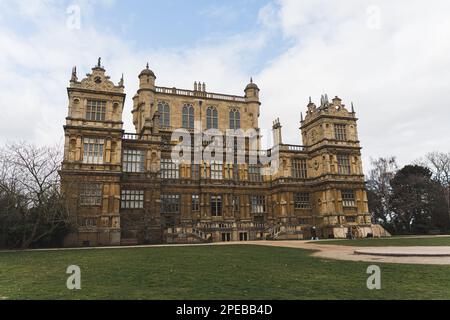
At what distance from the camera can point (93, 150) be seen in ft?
126

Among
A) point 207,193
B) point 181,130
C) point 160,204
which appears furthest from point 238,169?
point 160,204

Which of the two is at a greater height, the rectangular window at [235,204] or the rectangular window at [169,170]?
the rectangular window at [169,170]

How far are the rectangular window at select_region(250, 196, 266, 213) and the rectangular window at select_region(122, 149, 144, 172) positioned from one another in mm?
16864

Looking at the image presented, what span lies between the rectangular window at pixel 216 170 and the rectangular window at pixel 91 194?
51.9 feet

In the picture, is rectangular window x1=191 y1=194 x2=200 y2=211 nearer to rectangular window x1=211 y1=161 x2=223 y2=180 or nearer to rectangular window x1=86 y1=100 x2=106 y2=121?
rectangular window x1=211 y1=161 x2=223 y2=180

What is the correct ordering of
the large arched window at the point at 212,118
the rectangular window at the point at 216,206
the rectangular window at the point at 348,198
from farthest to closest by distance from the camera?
the large arched window at the point at 212,118 < the rectangular window at the point at 348,198 < the rectangular window at the point at 216,206

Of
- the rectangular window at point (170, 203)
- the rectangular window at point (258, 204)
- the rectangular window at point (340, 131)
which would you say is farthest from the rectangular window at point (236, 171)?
the rectangular window at point (340, 131)

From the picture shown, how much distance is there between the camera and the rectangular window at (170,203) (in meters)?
43.1

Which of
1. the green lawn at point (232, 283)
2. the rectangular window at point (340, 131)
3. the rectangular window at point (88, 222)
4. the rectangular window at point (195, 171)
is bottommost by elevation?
the green lawn at point (232, 283)

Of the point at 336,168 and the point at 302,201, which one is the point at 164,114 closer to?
the point at 302,201

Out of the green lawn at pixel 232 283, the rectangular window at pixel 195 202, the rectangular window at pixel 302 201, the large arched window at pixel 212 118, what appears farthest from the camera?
the large arched window at pixel 212 118

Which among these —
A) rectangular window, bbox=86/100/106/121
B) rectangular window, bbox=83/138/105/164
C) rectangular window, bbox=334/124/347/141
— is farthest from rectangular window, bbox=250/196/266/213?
rectangular window, bbox=86/100/106/121

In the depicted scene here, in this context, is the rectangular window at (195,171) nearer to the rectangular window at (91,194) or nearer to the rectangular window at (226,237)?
the rectangular window at (226,237)
